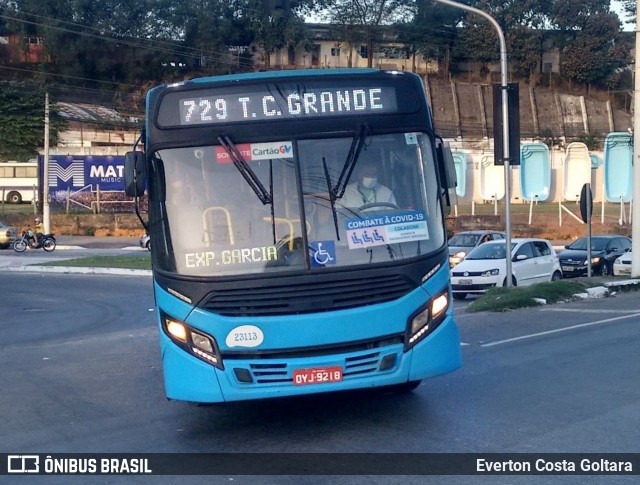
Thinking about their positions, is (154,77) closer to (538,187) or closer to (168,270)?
(538,187)

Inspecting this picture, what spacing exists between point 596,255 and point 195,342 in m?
23.4

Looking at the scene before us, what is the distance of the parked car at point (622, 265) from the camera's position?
27.8 m

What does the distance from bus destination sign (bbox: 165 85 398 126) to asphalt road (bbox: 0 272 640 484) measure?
8.90ft

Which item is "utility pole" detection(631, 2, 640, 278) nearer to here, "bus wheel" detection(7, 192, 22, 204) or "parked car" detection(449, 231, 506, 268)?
"parked car" detection(449, 231, 506, 268)

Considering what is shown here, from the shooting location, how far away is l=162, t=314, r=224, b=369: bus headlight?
292 inches

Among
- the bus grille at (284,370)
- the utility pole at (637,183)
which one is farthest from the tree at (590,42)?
the bus grille at (284,370)

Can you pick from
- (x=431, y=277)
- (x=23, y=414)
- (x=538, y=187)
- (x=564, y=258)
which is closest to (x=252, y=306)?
(x=431, y=277)

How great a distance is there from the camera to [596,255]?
94.7 feet

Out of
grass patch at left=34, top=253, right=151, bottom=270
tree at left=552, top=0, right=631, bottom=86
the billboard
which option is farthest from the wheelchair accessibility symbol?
tree at left=552, top=0, right=631, bottom=86

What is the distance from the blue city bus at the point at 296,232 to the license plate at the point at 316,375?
0.01m

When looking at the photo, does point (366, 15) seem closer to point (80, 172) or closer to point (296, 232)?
point (80, 172)

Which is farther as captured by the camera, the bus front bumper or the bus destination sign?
the bus destination sign

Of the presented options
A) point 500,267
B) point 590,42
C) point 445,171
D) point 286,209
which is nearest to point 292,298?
point 286,209

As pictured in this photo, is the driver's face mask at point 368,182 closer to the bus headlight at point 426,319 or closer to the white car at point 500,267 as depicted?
the bus headlight at point 426,319
